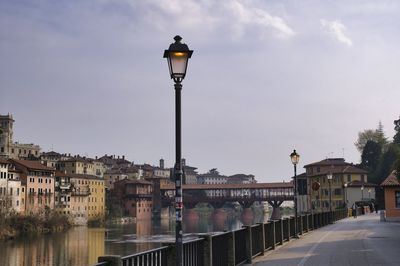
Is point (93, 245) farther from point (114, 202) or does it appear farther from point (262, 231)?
point (114, 202)

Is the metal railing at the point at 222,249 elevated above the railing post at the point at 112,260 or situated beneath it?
situated beneath

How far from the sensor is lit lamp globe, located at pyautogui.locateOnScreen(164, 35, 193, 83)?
31.5 feet

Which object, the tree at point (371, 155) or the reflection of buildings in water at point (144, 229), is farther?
the tree at point (371, 155)

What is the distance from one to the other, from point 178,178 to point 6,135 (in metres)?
157

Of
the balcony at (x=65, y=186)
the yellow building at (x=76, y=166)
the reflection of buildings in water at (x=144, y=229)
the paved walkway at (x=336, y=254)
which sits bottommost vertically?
the reflection of buildings in water at (x=144, y=229)

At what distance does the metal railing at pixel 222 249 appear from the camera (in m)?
8.80

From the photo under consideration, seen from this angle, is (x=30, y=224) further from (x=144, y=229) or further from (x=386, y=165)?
(x=386, y=165)

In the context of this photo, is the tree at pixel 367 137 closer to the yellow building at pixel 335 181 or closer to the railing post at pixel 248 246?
the yellow building at pixel 335 181

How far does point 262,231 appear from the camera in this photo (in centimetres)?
1934

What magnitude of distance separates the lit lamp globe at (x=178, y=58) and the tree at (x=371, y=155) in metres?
122

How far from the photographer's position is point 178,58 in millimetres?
9633

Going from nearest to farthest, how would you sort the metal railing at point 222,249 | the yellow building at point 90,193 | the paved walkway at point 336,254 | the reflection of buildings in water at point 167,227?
the metal railing at point 222,249 < the paved walkway at point 336,254 < the reflection of buildings in water at point 167,227 < the yellow building at point 90,193

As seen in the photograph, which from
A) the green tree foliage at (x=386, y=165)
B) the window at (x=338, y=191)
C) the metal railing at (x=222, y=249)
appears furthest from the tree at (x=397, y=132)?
the metal railing at (x=222, y=249)

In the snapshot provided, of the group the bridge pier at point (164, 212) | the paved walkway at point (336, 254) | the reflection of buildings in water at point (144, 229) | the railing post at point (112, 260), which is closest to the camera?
the railing post at point (112, 260)
